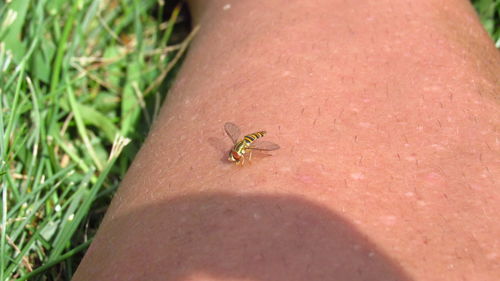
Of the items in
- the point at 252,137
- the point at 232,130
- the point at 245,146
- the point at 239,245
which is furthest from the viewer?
the point at 232,130

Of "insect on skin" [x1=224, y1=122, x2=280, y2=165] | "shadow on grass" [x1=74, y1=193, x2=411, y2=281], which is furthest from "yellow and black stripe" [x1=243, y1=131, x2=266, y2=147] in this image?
"shadow on grass" [x1=74, y1=193, x2=411, y2=281]

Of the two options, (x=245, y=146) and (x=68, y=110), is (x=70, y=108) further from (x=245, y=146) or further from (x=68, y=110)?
(x=245, y=146)

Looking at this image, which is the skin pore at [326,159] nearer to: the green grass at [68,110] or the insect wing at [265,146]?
the insect wing at [265,146]

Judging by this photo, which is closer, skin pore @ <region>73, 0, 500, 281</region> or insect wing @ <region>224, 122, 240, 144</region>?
skin pore @ <region>73, 0, 500, 281</region>

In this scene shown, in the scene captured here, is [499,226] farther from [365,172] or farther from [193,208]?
[193,208]

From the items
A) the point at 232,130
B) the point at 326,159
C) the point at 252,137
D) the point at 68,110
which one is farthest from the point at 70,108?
the point at 326,159

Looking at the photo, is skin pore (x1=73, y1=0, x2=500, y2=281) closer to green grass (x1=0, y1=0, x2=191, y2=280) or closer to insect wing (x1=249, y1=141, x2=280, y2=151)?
insect wing (x1=249, y1=141, x2=280, y2=151)
